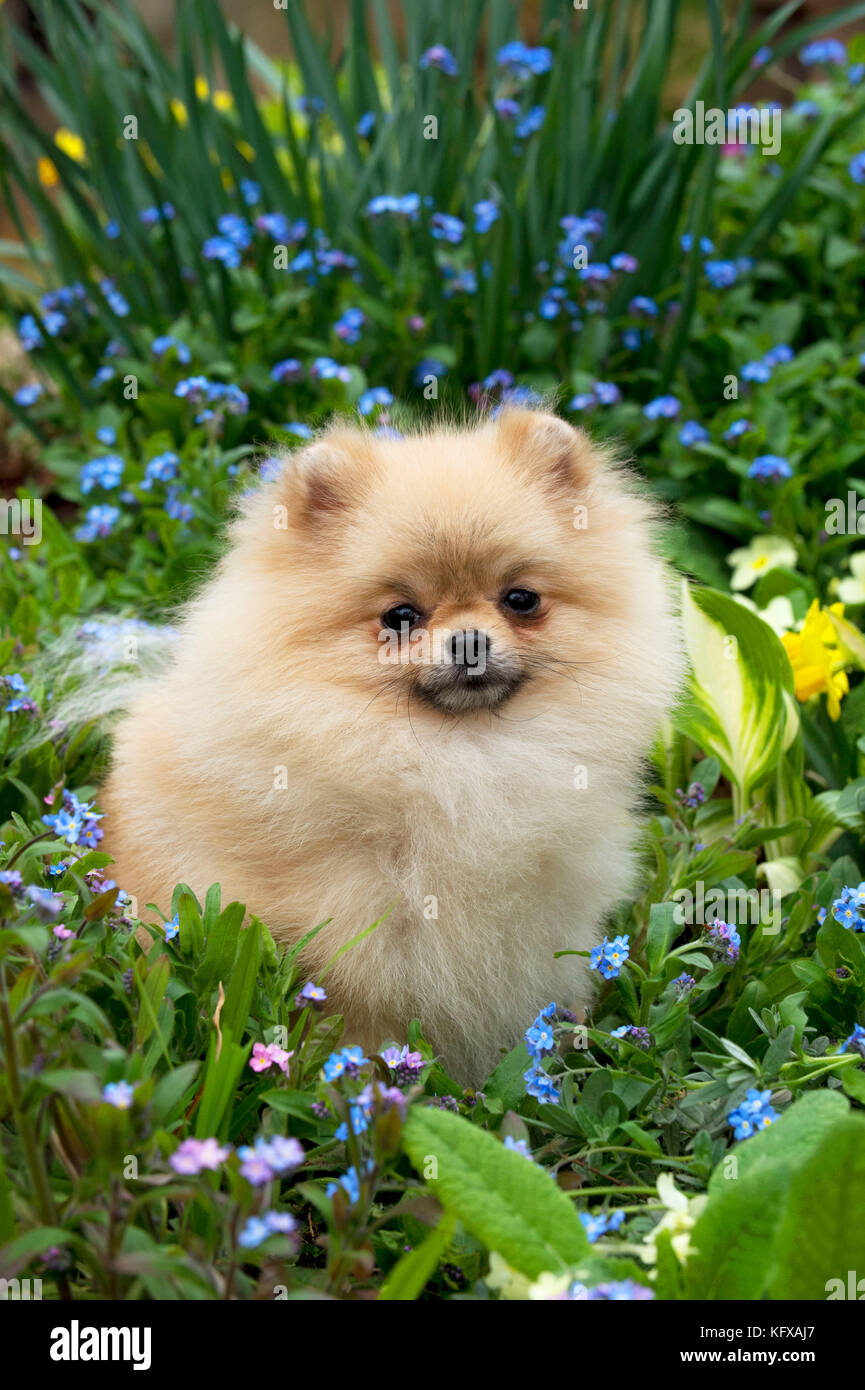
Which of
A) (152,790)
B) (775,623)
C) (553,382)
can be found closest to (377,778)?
(152,790)

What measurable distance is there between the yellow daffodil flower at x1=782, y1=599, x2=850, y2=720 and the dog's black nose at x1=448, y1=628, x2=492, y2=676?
3.93ft

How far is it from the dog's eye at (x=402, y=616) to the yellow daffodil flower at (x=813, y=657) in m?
1.21

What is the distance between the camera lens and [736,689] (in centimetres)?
302

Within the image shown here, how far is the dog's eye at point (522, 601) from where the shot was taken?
2312mm

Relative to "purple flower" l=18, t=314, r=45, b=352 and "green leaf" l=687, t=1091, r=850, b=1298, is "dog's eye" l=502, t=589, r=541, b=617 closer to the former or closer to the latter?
"green leaf" l=687, t=1091, r=850, b=1298

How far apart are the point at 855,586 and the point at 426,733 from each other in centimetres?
176

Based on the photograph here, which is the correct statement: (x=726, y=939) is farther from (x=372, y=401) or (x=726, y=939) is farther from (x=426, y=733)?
(x=372, y=401)

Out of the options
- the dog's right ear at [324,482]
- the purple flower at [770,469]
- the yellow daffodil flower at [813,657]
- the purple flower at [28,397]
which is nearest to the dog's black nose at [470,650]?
the dog's right ear at [324,482]

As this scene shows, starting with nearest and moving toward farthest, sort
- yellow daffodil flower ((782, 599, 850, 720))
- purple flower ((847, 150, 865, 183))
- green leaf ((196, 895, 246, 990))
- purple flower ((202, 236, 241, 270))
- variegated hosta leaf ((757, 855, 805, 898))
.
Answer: green leaf ((196, 895, 246, 990))
variegated hosta leaf ((757, 855, 805, 898))
yellow daffodil flower ((782, 599, 850, 720))
purple flower ((202, 236, 241, 270))
purple flower ((847, 150, 865, 183))

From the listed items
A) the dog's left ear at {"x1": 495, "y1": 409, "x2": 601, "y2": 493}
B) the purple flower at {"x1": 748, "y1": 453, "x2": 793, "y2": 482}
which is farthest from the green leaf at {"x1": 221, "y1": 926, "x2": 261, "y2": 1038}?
the purple flower at {"x1": 748, "y1": 453, "x2": 793, "y2": 482}

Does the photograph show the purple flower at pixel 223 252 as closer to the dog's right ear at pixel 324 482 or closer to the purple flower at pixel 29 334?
the purple flower at pixel 29 334

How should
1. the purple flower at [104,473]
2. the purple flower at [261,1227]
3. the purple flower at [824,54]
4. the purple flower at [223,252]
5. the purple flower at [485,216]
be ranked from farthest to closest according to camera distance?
1. the purple flower at [824,54]
2. the purple flower at [485,216]
3. the purple flower at [223,252]
4. the purple flower at [104,473]
5. the purple flower at [261,1227]

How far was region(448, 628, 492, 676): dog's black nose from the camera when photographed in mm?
2139

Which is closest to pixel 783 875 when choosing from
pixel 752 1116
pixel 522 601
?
pixel 752 1116
